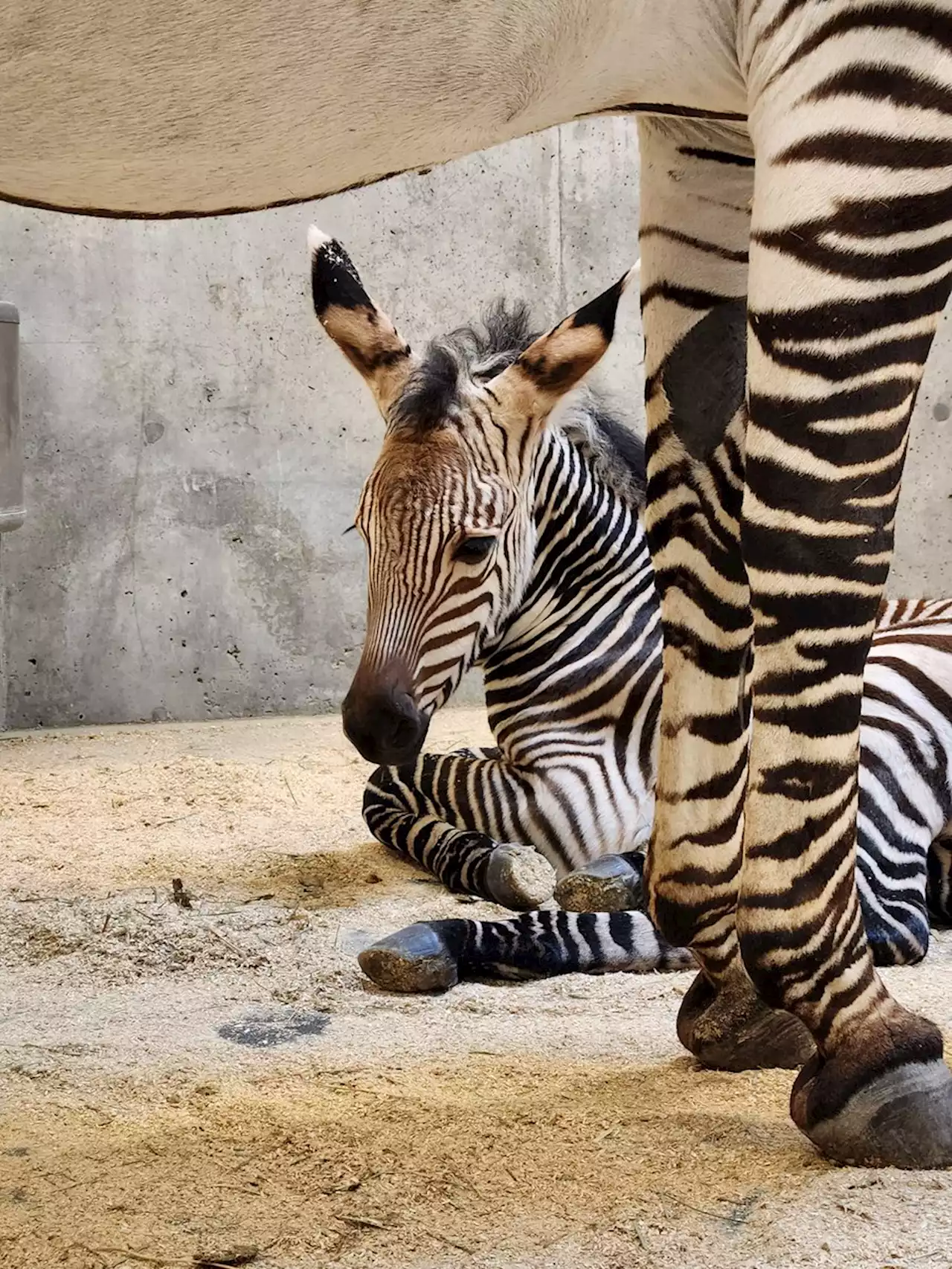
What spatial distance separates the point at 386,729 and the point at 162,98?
→ 2.00 metres

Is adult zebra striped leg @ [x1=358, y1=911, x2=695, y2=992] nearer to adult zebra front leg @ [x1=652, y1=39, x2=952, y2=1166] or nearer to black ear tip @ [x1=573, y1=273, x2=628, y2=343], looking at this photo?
adult zebra front leg @ [x1=652, y1=39, x2=952, y2=1166]

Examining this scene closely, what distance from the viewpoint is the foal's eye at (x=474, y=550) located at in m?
3.76

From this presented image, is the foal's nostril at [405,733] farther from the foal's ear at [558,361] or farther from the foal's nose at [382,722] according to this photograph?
the foal's ear at [558,361]

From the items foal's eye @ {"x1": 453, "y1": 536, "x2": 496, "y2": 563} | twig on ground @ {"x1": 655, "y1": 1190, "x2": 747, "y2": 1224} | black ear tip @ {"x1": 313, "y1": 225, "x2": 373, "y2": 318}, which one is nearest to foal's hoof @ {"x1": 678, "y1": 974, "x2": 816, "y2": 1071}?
twig on ground @ {"x1": 655, "y1": 1190, "x2": 747, "y2": 1224}

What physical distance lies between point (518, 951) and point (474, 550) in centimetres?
111

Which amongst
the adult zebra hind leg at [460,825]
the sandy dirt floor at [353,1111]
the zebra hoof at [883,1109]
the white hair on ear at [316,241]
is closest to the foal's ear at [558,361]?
the white hair on ear at [316,241]

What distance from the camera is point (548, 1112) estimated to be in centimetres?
229

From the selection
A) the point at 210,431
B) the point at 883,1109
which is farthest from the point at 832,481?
the point at 210,431

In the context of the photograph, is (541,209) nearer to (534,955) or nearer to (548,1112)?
(534,955)

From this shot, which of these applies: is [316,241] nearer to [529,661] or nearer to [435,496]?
[435,496]

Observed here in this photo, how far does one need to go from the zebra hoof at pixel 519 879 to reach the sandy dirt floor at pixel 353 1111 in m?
0.09

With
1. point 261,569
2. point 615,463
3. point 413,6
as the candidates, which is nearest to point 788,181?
point 413,6

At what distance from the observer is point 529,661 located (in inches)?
166

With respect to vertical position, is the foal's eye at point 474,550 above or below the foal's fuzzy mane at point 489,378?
below
